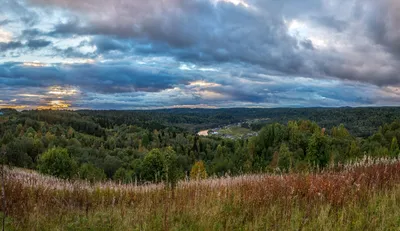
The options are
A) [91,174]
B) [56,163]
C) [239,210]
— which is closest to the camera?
[239,210]

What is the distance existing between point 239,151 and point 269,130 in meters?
13.5

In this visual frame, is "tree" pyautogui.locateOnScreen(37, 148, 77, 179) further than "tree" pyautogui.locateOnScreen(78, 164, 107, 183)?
Yes

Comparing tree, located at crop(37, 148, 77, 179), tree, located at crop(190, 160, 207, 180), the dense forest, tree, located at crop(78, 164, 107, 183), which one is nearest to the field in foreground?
tree, located at crop(190, 160, 207, 180)

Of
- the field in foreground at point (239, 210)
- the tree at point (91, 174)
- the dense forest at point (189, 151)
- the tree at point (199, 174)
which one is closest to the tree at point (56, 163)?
the dense forest at point (189, 151)

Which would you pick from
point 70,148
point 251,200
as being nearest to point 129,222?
point 251,200

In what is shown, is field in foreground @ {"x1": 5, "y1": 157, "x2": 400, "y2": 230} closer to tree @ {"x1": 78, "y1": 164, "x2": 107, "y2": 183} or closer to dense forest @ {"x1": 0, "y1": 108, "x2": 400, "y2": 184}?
dense forest @ {"x1": 0, "y1": 108, "x2": 400, "y2": 184}

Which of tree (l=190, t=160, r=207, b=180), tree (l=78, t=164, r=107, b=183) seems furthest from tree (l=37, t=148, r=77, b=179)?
tree (l=190, t=160, r=207, b=180)

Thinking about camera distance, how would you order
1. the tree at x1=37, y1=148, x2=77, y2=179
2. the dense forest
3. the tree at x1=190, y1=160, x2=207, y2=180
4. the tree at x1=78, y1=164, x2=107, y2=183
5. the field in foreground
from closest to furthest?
the field in foreground
the tree at x1=190, y1=160, x2=207, y2=180
the tree at x1=78, y1=164, x2=107, y2=183
the tree at x1=37, y1=148, x2=77, y2=179
the dense forest

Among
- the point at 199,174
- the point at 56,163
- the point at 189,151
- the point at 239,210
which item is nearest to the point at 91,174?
the point at 199,174

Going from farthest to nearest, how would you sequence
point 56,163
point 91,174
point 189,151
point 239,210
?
point 189,151 < point 56,163 < point 91,174 < point 239,210

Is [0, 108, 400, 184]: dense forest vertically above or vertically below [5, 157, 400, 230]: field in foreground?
below

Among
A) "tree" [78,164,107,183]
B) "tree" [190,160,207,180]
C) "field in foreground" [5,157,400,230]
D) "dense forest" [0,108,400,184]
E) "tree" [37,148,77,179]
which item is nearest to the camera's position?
"field in foreground" [5,157,400,230]

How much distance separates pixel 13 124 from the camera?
542 feet

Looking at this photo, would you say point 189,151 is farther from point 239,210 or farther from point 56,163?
point 239,210
